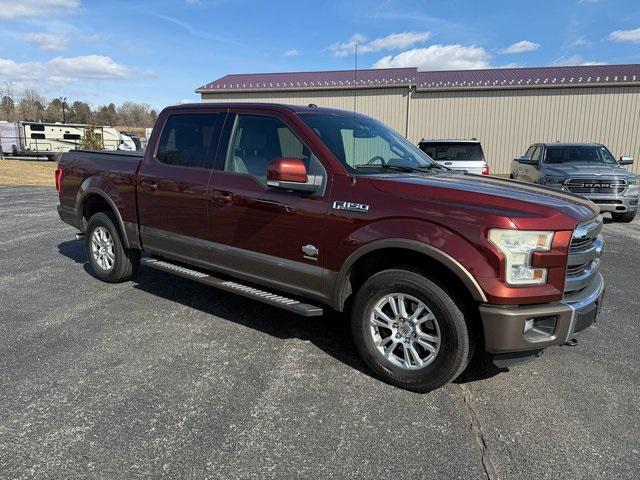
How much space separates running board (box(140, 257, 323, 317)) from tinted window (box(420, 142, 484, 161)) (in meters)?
8.12

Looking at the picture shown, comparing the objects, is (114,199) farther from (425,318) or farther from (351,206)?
(425,318)

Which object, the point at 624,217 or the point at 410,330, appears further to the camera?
the point at 624,217

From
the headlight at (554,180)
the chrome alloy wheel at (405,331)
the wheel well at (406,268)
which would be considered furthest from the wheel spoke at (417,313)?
the headlight at (554,180)

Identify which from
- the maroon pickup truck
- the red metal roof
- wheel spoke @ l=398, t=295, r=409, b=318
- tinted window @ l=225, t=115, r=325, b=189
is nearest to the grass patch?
the red metal roof

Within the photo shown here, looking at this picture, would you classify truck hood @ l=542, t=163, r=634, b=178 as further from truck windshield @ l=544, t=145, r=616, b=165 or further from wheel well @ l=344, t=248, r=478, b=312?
wheel well @ l=344, t=248, r=478, b=312

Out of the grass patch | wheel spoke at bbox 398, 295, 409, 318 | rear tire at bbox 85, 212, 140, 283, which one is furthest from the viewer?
the grass patch

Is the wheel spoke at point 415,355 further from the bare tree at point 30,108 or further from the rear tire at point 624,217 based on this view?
the bare tree at point 30,108

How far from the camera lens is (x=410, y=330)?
3.34 meters

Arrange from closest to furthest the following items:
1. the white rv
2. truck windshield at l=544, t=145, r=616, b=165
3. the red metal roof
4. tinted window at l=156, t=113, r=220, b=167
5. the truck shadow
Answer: the truck shadow
tinted window at l=156, t=113, r=220, b=167
truck windshield at l=544, t=145, r=616, b=165
the red metal roof
the white rv

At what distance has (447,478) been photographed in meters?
2.49

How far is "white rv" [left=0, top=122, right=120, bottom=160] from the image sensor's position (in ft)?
104

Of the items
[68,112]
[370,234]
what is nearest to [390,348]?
[370,234]

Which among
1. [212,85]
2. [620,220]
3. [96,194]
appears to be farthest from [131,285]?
[212,85]

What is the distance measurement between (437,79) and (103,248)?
24.3 m
